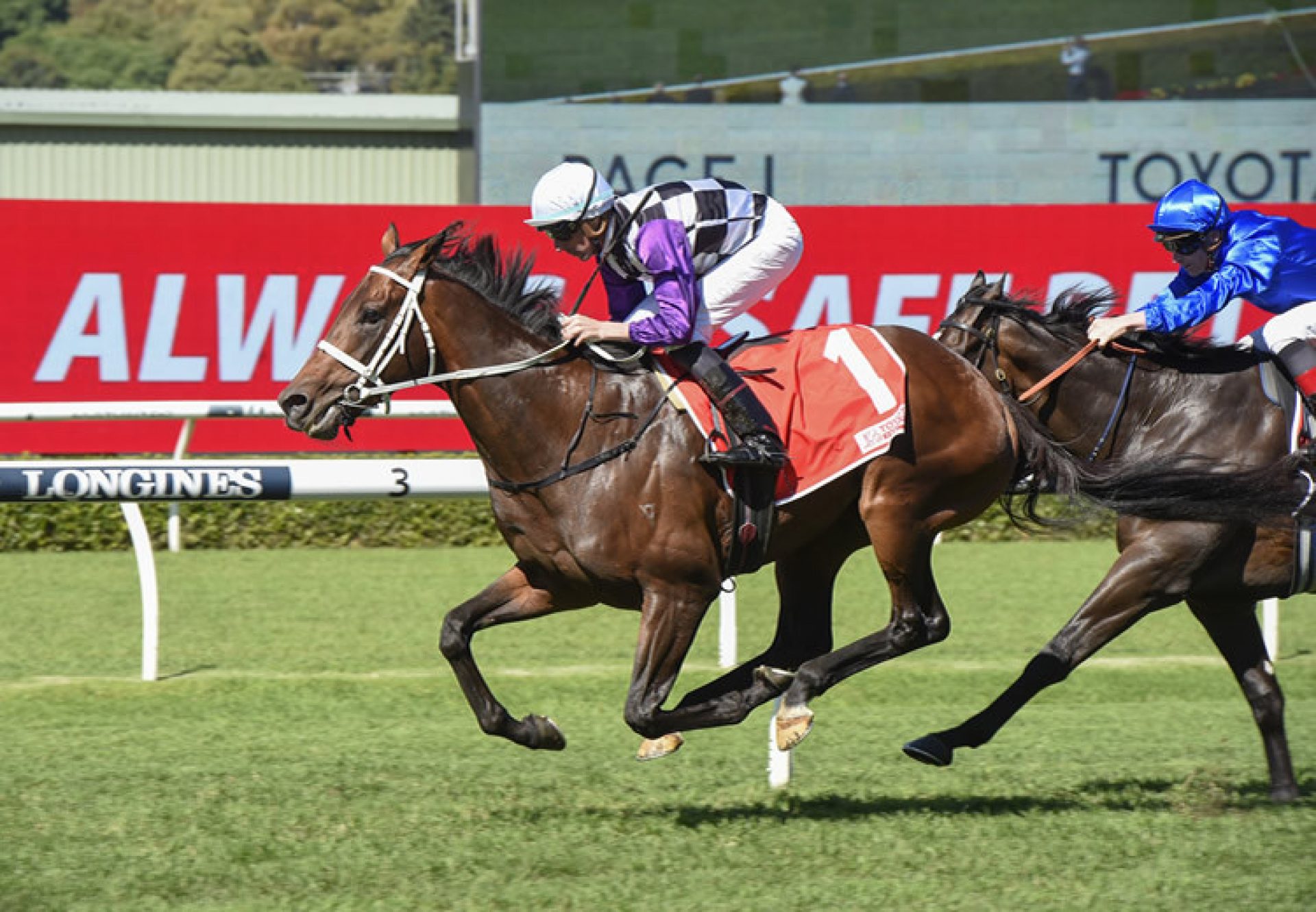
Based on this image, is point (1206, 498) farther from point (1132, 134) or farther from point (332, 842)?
point (1132, 134)

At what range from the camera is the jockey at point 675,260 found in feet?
13.7

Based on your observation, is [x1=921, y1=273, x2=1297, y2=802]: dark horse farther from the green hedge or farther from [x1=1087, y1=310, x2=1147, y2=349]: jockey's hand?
the green hedge

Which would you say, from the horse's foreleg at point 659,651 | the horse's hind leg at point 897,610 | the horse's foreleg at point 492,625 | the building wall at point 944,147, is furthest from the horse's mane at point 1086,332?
the building wall at point 944,147

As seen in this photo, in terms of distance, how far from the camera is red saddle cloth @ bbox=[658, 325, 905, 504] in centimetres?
436

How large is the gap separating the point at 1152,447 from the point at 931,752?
102 centimetres

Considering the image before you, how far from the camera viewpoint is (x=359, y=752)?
5.05 meters

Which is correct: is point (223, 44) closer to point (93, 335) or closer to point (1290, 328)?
point (93, 335)

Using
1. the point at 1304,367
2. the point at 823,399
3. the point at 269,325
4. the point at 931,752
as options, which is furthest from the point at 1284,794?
the point at 269,325

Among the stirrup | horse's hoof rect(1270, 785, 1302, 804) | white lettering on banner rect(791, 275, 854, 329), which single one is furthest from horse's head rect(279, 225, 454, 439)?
white lettering on banner rect(791, 275, 854, 329)

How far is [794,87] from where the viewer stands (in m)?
15.2

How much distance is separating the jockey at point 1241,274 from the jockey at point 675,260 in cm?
100

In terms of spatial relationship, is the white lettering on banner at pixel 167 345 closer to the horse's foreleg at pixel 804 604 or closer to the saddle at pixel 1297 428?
the horse's foreleg at pixel 804 604

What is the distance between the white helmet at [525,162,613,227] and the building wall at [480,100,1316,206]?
10.7 meters

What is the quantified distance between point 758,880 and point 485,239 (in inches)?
66.2
